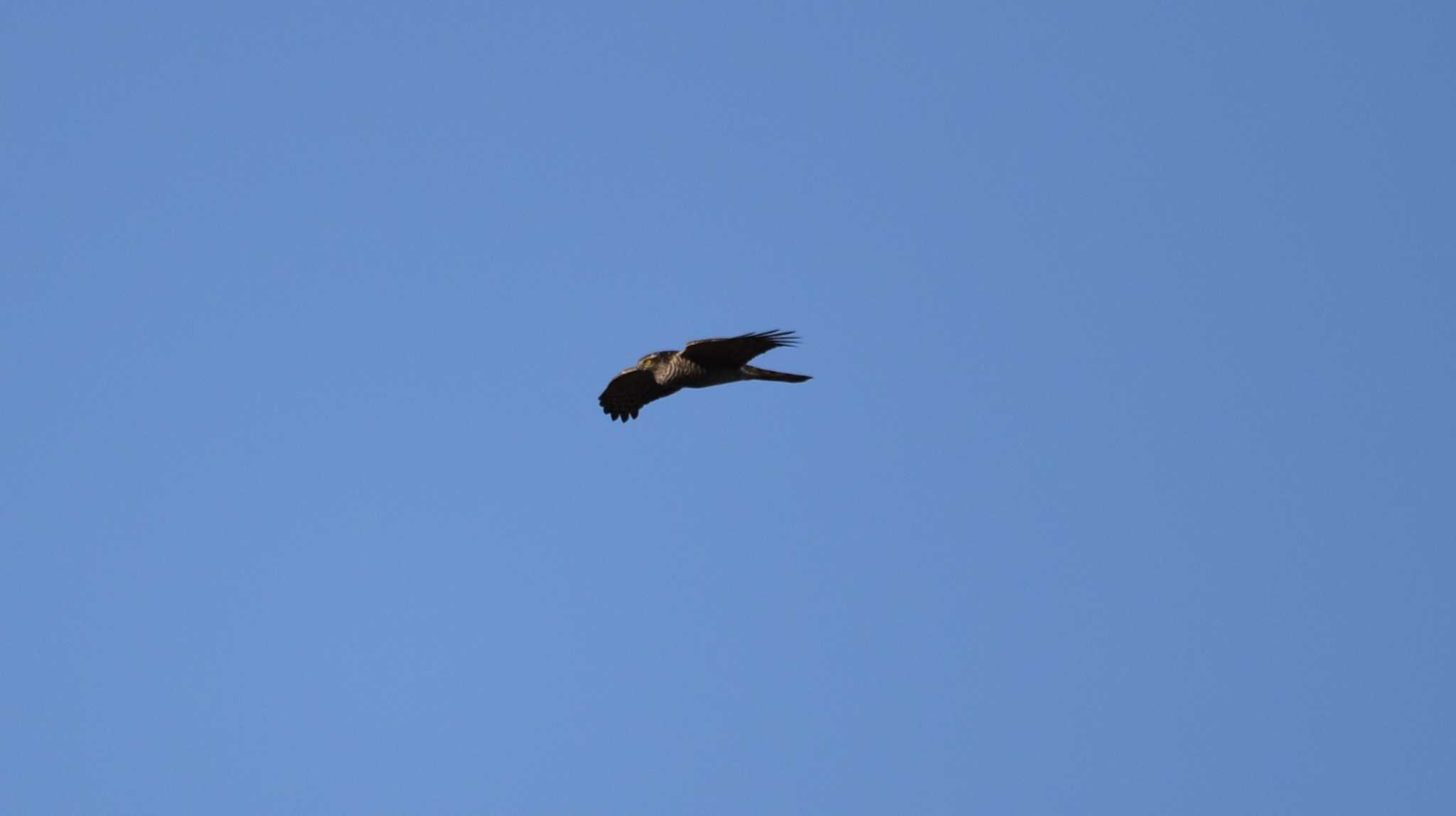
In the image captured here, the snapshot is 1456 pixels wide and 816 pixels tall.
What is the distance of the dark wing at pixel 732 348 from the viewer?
39750 mm

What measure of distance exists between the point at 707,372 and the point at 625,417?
2877 mm

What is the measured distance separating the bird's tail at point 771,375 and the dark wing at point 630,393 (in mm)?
1651

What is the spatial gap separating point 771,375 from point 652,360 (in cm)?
228

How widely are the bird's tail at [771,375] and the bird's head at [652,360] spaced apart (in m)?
1.51

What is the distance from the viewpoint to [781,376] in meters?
41.7

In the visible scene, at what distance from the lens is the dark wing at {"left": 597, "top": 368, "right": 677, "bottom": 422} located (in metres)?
42.4

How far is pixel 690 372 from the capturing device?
4159 cm

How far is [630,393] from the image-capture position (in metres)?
43.2

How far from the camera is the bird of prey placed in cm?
4019

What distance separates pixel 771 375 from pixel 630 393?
310 centimetres

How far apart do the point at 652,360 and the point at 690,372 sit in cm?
87

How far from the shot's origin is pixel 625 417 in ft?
143

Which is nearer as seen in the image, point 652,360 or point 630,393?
point 652,360

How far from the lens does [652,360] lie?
4203 centimetres
